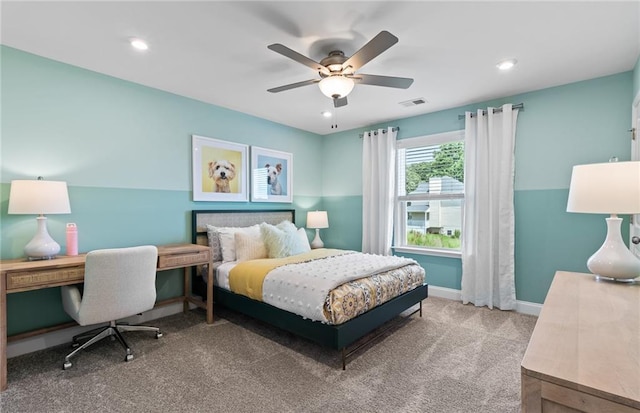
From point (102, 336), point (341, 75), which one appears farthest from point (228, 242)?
point (341, 75)

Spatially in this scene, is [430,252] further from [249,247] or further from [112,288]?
[112,288]

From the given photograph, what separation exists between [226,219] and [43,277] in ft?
6.48

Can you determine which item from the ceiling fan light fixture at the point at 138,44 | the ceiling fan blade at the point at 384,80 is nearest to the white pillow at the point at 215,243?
the ceiling fan light fixture at the point at 138,44

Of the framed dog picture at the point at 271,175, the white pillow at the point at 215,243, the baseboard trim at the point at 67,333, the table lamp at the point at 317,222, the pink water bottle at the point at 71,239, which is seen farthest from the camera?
the table lamp at the point at 317,222

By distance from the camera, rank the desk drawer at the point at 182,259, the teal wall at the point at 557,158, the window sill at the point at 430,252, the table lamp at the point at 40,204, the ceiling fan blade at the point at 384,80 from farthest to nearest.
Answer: the window sill at the point at 430,252
the teal wall at the point at 557,158
the desk drawer at the point at 182,259
the ceiling fan blade at the point at 384,80
the table lamp at the point at 40,204

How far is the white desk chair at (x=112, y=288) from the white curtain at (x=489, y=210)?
3584mm

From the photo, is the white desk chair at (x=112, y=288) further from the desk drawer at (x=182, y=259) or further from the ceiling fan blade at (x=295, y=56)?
the ceiling fan blade at (x=295, y=56)

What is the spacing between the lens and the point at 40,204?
238 cm

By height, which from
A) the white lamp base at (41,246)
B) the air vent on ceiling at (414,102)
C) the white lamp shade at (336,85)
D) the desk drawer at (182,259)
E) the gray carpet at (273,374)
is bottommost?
the gray carpet at (273,374)

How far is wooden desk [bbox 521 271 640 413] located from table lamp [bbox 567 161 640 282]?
47 cm

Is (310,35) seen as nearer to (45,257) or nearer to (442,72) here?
(442,72)

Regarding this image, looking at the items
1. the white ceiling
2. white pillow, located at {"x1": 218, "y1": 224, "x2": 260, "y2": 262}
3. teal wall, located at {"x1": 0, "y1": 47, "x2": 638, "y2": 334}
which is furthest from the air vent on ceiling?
white pillow, located at {"x1": 218, "y1": 224, "x2": 260, "y2": 262}

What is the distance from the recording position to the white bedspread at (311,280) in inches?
94.1

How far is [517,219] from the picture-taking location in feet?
11.7
